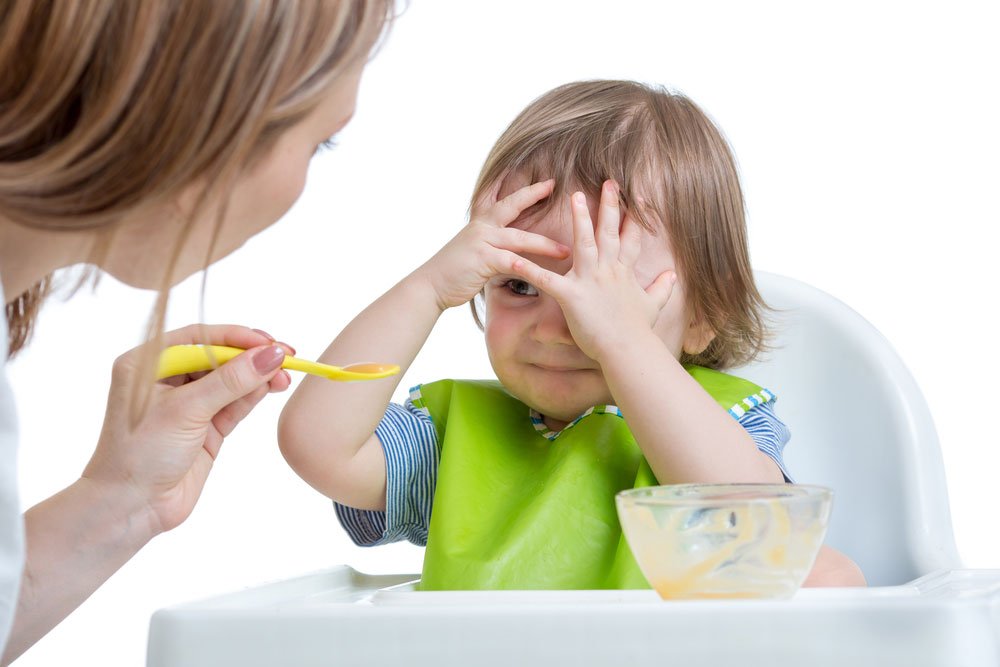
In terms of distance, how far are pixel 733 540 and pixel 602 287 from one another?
1.00 ft

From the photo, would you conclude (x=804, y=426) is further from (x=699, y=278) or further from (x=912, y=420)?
(x=699, y=278)

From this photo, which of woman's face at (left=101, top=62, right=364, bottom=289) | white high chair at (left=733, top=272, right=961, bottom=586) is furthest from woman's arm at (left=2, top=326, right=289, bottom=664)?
white high chair at (left=733, top=272, right=961, bottom=586)

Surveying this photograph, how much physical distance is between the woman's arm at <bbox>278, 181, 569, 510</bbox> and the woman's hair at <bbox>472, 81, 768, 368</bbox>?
46 millimetres

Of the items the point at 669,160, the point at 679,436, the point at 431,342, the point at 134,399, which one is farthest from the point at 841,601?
the point at 431,342

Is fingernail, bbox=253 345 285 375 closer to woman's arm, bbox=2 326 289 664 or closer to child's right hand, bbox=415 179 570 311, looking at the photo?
woman's arm, bbox=2 326 289 664

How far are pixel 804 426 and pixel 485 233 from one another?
1.38 feet

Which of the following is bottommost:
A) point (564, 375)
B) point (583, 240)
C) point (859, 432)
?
point (859, 432)

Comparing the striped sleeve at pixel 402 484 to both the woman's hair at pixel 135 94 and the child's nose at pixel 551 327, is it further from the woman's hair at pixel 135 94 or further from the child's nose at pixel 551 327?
the woman's hair at pixel 135 94

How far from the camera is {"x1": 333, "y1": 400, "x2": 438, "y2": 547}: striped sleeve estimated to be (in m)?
0.96

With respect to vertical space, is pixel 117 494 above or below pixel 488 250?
below

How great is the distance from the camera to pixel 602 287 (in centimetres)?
83

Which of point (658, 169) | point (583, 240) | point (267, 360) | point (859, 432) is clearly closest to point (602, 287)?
point (583, 240)

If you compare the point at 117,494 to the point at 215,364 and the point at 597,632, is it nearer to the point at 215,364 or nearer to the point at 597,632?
the point at 215,364

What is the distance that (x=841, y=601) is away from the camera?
520 mm
